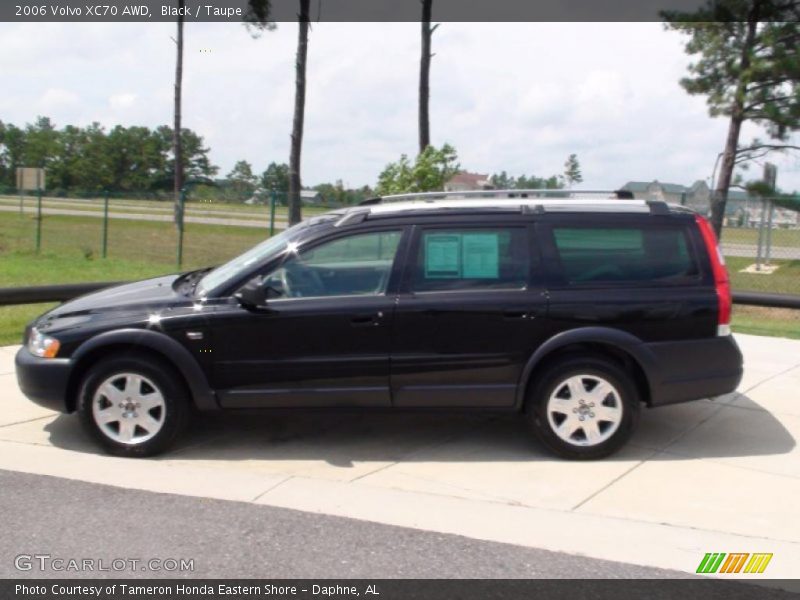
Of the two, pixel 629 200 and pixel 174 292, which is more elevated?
pixel 629 200

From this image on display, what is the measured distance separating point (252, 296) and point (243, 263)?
0.66 metres

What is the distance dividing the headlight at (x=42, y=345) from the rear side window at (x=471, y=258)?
2.48 metres

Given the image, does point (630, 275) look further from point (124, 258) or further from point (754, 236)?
point (124, 258)

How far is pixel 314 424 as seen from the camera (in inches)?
276

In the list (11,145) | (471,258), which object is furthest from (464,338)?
(11,145)

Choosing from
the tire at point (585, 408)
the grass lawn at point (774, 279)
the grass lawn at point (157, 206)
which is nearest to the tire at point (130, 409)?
the tire at point (585, 408)

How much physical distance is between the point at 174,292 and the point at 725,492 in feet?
13.0

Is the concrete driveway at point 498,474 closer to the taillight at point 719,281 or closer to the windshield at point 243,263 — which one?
the taillight at point 719,281

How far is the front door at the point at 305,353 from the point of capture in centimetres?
609

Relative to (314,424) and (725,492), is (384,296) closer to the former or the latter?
(314,424)

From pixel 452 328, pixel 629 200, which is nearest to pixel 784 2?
pixel 629 200
